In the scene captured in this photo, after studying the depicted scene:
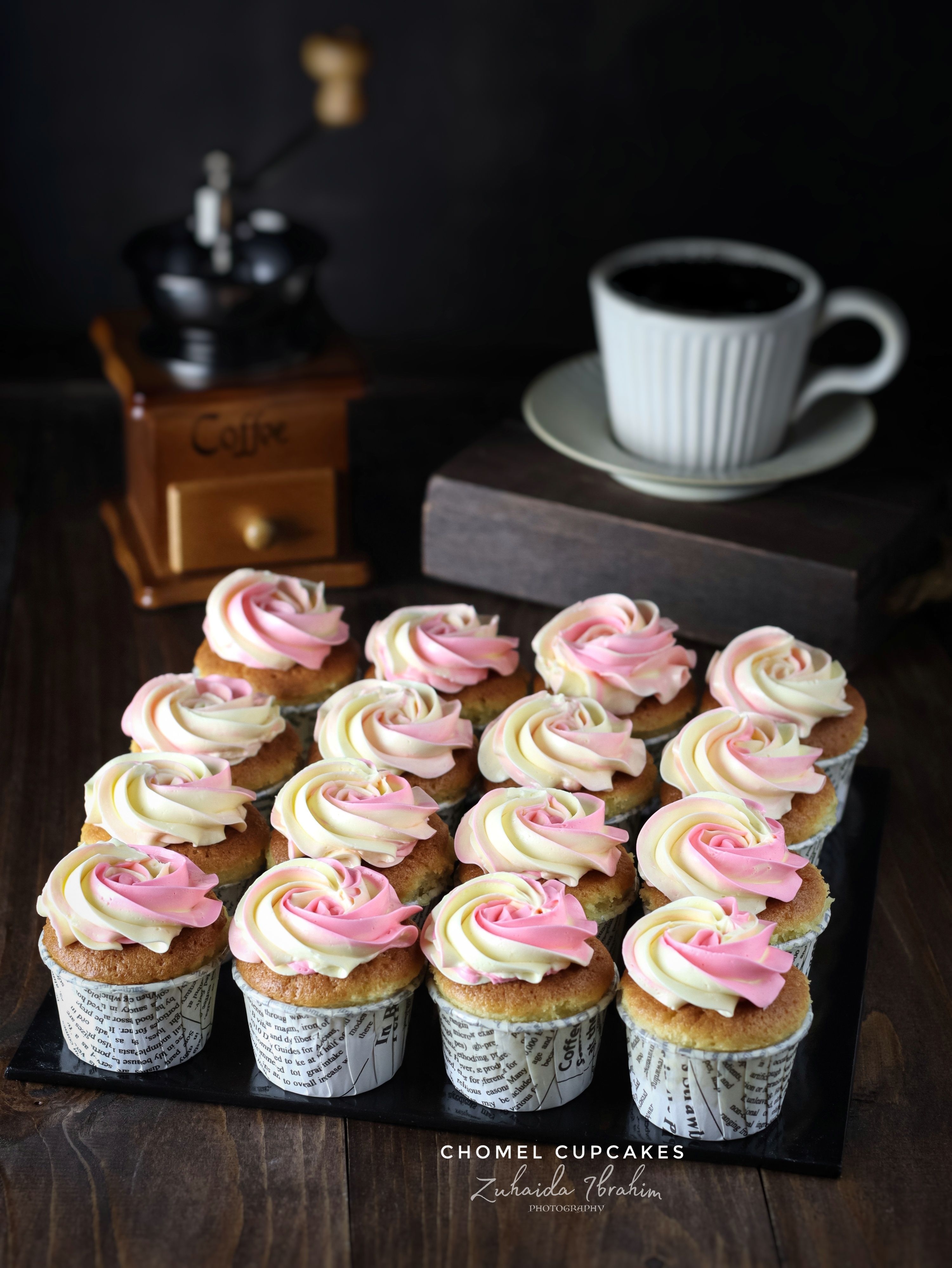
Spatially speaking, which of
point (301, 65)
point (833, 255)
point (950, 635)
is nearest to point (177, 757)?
point (950, 635)

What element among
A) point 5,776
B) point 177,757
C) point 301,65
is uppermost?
point 301,65

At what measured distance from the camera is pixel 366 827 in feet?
4.06

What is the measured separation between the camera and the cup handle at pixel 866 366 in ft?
5.86

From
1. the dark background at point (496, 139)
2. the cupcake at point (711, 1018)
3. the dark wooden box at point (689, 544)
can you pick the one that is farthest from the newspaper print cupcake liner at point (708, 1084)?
the dark background at point (496, 139)

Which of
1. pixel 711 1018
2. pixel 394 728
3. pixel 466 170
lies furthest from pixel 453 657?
pixel 466 170

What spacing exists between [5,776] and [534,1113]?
71cm

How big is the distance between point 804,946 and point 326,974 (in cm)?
39

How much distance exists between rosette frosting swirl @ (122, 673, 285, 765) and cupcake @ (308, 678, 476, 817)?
0.06m

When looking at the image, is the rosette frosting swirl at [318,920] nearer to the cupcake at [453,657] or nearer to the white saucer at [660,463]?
the cupcake at [453,657]

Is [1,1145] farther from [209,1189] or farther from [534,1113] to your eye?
[534,1113]

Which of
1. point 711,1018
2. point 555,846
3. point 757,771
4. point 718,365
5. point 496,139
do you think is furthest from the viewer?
point 496,139

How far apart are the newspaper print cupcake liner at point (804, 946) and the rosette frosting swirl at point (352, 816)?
0.31 metres

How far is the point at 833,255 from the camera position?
2219 millimetres

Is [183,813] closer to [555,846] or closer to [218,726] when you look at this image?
[218,726]
